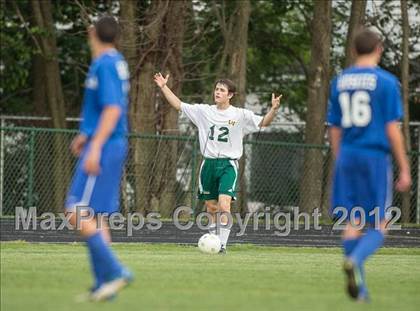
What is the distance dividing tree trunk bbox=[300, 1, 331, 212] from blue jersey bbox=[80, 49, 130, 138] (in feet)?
50.3

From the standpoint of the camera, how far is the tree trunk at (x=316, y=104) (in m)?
23.9

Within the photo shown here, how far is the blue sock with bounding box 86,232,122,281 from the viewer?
27.2 feet

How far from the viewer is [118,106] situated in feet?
27.6

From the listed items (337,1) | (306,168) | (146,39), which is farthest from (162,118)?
(337,1)

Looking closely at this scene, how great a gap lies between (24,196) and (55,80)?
18.3 feet

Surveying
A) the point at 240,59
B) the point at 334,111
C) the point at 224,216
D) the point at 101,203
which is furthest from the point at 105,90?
the point at 240,59

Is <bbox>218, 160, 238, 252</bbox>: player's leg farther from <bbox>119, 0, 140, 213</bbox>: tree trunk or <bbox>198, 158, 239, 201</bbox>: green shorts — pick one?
<bbox>119, 0, 140, 213</bbox>: tree trunk

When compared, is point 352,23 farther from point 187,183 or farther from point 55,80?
point 55,80

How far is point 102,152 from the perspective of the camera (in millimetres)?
8484

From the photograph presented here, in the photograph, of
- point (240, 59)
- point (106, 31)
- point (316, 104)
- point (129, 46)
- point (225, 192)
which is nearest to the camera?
point (106, 31)

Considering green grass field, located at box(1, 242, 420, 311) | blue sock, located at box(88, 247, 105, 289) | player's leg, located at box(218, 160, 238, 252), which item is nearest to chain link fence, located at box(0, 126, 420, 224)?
→ player's leg, located at box(218, 160, 238, 252)

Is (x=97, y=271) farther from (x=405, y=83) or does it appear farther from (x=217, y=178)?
(x=405, y=83)

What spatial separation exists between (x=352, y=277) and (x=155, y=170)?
14.3 meters

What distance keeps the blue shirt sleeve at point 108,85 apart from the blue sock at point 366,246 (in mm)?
2057
